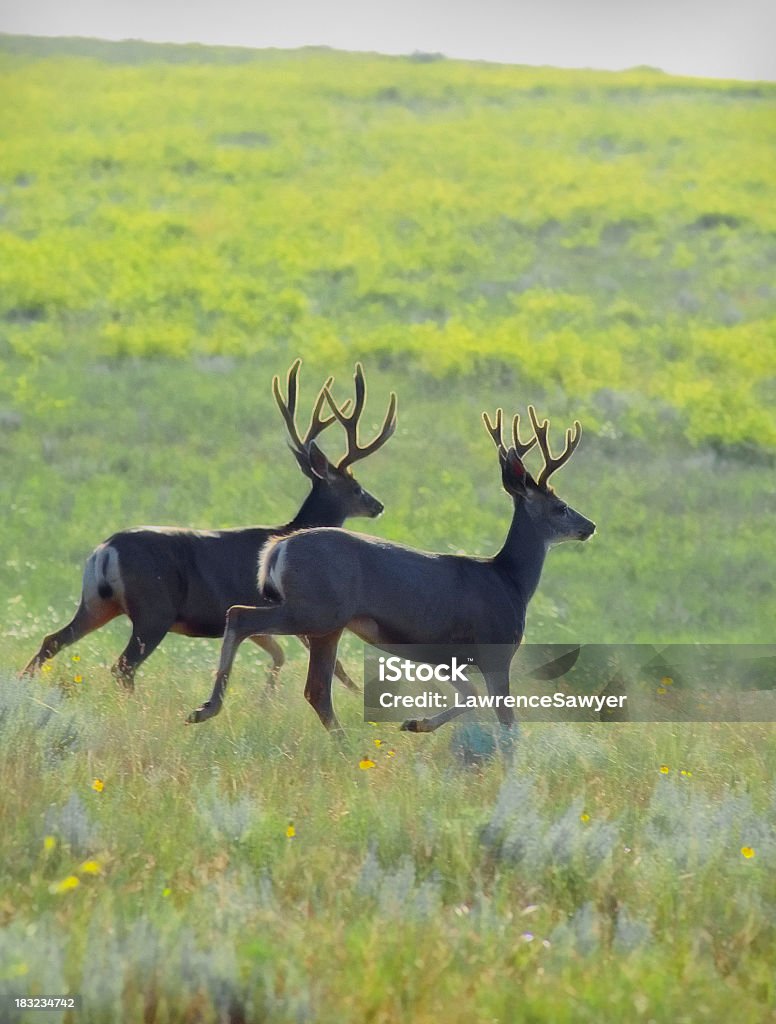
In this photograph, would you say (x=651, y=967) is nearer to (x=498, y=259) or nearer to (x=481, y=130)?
(x=498, y=259)

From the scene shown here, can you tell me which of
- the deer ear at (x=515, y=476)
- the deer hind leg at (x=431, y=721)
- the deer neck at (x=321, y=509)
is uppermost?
the deer ear at (x=515, y=476)

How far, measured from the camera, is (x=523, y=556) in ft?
→ 32.9

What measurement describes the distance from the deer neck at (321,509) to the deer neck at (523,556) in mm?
1392

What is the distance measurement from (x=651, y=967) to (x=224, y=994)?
1.47 meters

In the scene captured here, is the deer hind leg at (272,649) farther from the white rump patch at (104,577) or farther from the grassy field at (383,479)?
the white rump patch at (104,577)

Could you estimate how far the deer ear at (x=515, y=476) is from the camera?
10.0 m

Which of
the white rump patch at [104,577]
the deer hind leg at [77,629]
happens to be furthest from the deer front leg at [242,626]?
the deer hind leg at [77,629]

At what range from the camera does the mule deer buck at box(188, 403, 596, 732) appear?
8.66m

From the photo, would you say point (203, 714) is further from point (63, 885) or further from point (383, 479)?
point (383, 479)

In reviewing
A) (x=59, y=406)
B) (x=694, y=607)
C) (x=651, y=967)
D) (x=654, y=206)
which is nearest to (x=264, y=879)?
(x=651, y=967)

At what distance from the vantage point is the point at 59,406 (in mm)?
21812

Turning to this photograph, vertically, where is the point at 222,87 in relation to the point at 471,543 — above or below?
above

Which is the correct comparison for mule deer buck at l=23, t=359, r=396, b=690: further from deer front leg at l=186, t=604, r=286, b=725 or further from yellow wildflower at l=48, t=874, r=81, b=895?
yellow wildflower at l=48, t=874, r=81, b=895

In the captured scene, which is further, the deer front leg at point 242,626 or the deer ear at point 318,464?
the deer ear at point 318,464
